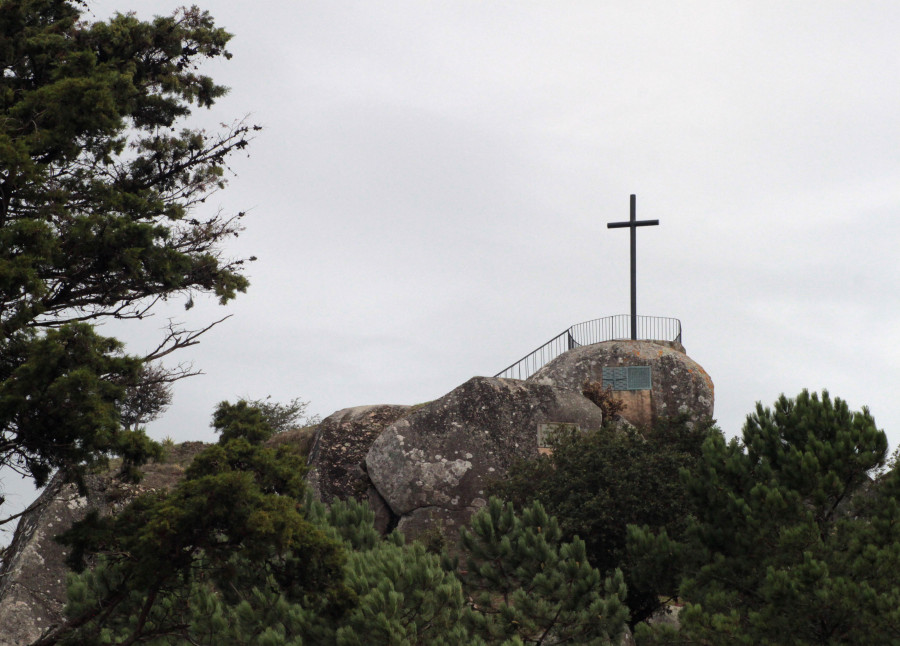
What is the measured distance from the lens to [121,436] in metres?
10.2

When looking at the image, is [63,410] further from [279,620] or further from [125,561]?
[279,620]

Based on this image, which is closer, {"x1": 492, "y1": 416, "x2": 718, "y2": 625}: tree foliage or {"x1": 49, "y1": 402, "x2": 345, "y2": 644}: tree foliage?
{"x1": 49, "y1": 402, "x2": 345, "y2": 644}: tree foliage

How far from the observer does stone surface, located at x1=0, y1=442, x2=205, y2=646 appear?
16.6 metres

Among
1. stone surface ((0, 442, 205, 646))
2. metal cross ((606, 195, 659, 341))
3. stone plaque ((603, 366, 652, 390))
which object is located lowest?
stone surface ((0, 442, 205, 646))

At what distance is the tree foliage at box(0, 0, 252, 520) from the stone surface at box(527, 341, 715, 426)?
1369 cm

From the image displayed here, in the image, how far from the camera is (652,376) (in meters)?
26.7

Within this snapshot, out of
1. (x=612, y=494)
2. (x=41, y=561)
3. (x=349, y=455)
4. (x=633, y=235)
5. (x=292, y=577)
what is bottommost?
(x=41, y=561)

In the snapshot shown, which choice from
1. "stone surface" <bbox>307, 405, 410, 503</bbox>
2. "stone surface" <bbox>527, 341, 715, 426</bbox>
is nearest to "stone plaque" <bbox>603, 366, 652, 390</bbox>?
"stone surface" <bbox>527, 341, 715, 426</bbox>

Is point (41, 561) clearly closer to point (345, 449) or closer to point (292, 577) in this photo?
point (345, 449)

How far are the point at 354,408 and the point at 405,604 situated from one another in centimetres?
1285

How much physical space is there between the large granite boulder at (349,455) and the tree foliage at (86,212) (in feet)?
22.3

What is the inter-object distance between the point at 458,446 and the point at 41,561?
30.0 ft

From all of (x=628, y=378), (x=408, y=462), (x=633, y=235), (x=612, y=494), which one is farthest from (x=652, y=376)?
(x=612, y=494)

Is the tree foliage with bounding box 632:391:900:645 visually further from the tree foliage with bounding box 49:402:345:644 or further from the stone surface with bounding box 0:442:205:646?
the stone surface with bounding box 0:442:205:646
